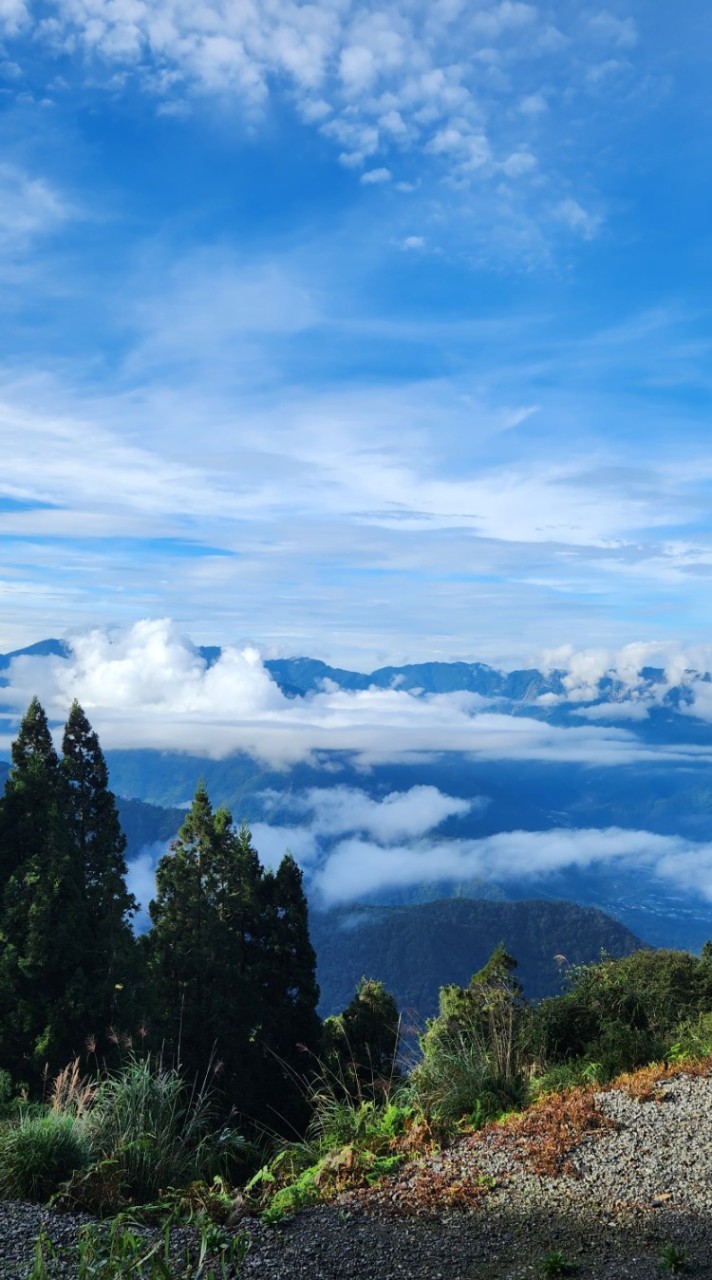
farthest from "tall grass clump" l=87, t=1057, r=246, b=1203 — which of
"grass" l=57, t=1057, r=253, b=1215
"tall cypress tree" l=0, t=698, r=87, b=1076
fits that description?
"tall cypress tree" l=0, t=698, r=87, b=1076

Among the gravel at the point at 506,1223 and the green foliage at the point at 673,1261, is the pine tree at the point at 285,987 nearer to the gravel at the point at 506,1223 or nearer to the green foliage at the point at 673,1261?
the gravel at the point at 506,1223

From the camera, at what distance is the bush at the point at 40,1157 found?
6484 mm

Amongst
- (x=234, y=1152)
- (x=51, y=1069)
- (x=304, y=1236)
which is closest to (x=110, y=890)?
(x=51, y=1069)

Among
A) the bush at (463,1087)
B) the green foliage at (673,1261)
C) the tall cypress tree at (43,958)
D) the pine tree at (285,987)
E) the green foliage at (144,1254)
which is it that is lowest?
the pine tree at (285,987)

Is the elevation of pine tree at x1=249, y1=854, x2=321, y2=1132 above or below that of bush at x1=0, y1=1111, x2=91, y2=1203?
below

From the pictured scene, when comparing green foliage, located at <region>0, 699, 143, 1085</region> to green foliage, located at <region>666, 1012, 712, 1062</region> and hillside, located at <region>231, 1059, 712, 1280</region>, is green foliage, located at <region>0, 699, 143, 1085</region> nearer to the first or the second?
green foliage, located at <region>666, 1012, 712, 1062</region>

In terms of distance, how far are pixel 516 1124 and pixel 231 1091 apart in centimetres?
1993

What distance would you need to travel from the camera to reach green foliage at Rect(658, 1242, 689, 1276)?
4902mm

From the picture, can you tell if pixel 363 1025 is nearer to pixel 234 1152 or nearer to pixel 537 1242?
pixel 234 1152

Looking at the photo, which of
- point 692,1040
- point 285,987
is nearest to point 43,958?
point 285,987

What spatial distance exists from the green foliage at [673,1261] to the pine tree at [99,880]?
658 inches

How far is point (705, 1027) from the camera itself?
984cm

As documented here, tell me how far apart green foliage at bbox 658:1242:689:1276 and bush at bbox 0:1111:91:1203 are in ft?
13.5

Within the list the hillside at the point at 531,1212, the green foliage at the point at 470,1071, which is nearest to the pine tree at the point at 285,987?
the green foliage at the point at 470,1071
